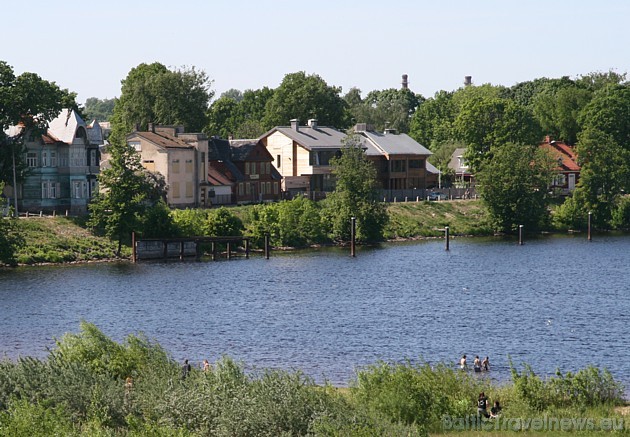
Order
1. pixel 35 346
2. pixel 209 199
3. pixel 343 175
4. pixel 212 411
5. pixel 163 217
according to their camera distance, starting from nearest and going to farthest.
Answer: pixel 212 411, pixel 35 346, pixel 163 217, pixel 343 175, pixel 209 199

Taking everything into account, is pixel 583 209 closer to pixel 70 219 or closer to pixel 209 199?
pixel 209 199

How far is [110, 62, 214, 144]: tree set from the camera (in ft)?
460

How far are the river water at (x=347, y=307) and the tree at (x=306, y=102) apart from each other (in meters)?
48.5

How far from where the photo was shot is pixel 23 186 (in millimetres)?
106062

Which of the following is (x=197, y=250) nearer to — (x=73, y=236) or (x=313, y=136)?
(x=73, y=236)

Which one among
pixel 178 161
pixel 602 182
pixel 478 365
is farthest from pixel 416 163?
pixel 478 365

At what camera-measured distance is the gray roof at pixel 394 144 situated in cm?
14212

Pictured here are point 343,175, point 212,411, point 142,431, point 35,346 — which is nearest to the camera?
point 142,431

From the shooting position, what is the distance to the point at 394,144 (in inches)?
5719

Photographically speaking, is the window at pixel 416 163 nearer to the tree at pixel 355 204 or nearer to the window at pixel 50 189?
the tree at pixel 355 204

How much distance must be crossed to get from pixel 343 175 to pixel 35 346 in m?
57.8

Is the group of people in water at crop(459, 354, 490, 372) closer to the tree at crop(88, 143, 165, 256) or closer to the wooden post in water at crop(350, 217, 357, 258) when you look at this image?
the tree at crop(88, 143, 165, 256)

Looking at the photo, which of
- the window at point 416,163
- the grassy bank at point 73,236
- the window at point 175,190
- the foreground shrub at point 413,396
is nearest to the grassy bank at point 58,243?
the grassy bank at point 73,236

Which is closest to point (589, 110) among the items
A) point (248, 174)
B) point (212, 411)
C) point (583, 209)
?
point (583, 209)
